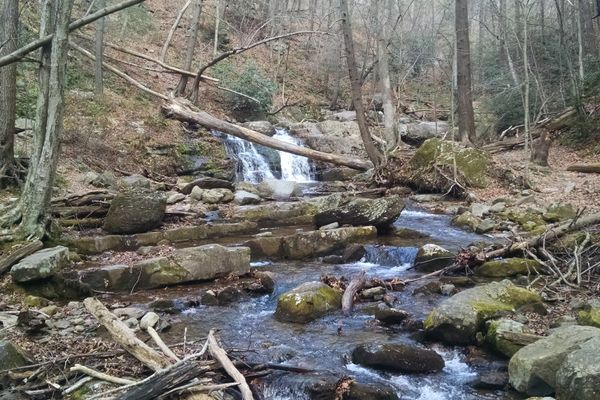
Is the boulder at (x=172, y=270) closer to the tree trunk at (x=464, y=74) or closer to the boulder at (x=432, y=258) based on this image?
the boulder at (x=432, y=258)

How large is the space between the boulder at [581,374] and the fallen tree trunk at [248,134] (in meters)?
11.9

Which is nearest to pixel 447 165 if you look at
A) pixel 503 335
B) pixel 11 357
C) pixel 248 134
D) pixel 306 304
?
pixel 248 134

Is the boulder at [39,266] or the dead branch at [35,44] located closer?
the boulder at [39,266]

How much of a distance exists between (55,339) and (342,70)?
85.3 feet

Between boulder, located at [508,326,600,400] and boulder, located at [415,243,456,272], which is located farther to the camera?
boulder, located at [415,243,456,272]

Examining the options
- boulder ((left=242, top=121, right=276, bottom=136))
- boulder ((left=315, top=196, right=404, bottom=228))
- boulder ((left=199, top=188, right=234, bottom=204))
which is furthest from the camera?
boulder ((left=242, top=121, right=276, bottom=136))

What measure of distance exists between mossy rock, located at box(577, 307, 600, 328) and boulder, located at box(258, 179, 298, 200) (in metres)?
9.50

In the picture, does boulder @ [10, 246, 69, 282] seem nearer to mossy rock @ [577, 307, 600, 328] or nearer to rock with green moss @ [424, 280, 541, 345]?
rock with green moss @ [424, 280, 541, 345]

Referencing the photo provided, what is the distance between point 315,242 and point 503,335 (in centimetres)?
466

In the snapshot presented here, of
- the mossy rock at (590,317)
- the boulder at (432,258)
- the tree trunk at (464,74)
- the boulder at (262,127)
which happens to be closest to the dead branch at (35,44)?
the boulder at (432,258)

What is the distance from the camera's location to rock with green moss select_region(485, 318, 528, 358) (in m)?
5.05

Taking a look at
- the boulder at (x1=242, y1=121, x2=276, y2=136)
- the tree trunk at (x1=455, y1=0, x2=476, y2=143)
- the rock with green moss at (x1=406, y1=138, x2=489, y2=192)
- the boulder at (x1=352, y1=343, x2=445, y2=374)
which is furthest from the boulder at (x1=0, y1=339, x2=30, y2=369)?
the boulder at (x1=242, y1=121, x2=276, y2=136)

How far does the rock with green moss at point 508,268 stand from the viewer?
7430mm

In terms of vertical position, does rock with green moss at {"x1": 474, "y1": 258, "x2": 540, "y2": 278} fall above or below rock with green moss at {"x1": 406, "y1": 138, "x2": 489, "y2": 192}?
below
